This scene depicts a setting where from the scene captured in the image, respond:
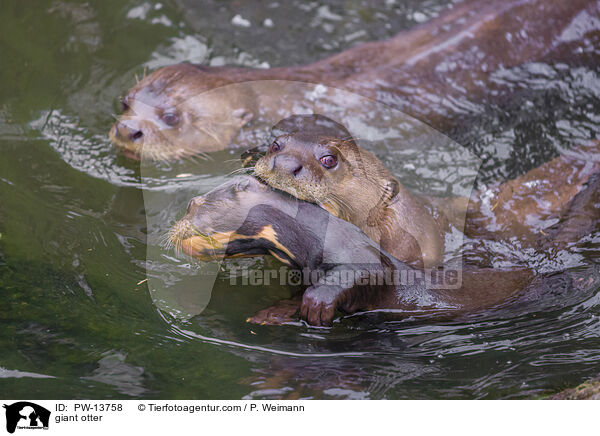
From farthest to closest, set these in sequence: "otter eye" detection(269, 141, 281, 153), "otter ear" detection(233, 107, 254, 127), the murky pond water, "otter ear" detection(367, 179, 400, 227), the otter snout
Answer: "otter ear" detection(233, 107, 254, 127) < the otter snout < "otter ear" detection(367, 179, 400, 227) < "otter eye" detection(269, 141, 281, 153) < the murky pond water

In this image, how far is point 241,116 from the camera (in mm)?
4469

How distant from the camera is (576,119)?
4.64 meters

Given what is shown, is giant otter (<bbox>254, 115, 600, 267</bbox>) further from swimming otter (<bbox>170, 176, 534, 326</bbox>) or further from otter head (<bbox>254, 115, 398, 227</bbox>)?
swimming otter (<bbox>170, 176, 534, 326</bbox>)

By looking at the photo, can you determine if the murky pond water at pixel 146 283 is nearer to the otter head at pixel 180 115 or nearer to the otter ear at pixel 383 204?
the otter head at pixel 180 115

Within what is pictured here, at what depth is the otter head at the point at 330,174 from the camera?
10.3 feet

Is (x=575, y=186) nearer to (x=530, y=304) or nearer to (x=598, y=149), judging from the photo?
(x=598, y=149)

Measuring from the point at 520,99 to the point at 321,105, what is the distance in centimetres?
137

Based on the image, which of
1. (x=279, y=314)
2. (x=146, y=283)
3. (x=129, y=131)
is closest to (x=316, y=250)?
(x=279, y=314)

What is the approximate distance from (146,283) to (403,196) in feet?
4.39

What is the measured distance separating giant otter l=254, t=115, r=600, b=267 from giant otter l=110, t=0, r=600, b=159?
841mm

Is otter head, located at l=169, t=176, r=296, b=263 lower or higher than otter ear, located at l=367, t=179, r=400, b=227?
lower

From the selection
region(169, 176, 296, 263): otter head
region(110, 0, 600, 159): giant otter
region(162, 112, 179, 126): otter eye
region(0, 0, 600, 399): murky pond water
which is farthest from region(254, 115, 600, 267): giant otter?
region(162, 112, 179, 126): otter eye

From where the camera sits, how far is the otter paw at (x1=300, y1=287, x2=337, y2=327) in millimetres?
2865
